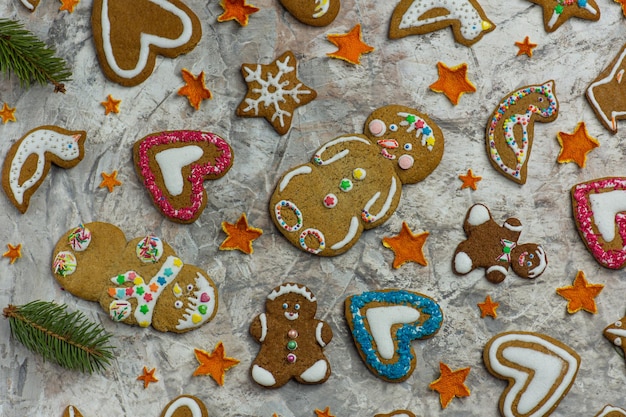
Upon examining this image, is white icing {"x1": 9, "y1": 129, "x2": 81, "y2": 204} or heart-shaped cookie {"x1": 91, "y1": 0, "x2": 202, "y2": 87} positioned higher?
heart-shaped cookie {"x1": 91, "y1": 0, "x2": 202, "y2": 87}

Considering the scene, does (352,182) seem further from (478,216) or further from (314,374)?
(314,374)

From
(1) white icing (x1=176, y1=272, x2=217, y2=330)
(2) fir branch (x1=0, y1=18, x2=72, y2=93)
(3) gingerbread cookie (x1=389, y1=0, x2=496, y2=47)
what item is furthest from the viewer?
(3) gingerbread cookie (x1=389, y1=0, x2=496, y2=47)

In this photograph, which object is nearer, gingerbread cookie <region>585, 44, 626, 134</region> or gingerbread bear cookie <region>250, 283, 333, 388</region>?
gingerbread bear cookie <region>250, 283, 333, 388</region>

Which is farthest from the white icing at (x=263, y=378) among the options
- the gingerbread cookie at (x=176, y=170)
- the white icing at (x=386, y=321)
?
the gingerbread cookie at (x=176, y=170)

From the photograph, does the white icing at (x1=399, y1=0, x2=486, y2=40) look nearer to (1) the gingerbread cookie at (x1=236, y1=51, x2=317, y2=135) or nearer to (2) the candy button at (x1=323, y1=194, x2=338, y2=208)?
(1) the gingerbread cookie at (x1=236, y1=51, x2=317, y2=135)

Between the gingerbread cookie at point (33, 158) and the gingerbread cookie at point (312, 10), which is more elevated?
the gingerbread cookie at point (312, 10)

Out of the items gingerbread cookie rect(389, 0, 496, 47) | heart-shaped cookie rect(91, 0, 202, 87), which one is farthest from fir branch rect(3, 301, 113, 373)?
gingerbread cookie rect(389, 0, 496, 47)

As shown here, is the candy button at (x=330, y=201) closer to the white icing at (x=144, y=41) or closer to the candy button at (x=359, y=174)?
the candy button at (x=359, y=174)

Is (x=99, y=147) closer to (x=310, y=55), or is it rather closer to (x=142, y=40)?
(x=142, y=40)
